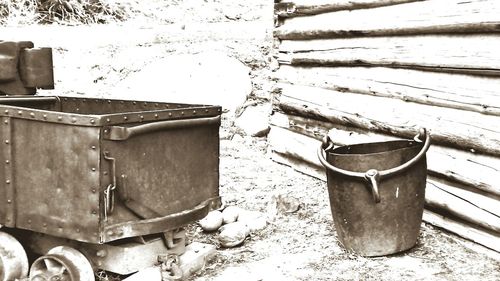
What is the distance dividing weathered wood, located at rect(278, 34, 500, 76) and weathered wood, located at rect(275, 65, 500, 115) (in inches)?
2.5

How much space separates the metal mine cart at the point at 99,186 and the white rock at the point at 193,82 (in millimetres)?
4474

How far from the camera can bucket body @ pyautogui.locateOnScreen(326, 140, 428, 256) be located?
4129mm

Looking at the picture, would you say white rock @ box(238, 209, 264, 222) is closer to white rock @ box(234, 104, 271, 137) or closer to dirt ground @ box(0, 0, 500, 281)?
dirt ground @ box(0, 0, 500, 281)

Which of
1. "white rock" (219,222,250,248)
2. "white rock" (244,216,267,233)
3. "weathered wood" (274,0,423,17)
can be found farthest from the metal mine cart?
"weathered wood" (274,0,423,17)

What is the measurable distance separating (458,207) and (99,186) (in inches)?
101

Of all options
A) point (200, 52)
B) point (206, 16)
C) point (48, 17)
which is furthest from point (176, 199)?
point (206, 16)

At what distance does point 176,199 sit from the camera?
3949mm

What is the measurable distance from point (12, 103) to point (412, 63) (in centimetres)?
299

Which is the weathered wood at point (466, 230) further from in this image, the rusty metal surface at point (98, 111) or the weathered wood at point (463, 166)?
the rusty metal surface at point (98, 111)

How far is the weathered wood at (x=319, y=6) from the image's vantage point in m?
5.43

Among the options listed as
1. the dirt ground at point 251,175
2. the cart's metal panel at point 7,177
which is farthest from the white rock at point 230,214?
the cart's metal panel at point 7,177

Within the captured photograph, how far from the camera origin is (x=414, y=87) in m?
4.93

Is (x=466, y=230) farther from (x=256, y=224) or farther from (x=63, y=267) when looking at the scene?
(x=63, y=267)

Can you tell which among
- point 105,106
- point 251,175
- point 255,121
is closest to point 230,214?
point 105,106
